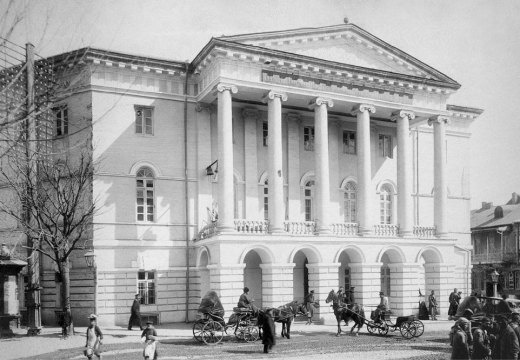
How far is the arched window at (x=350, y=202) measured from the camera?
112ft

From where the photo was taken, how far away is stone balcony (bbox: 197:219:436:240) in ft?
90.9

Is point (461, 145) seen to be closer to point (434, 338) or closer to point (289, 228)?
point (289, 228)

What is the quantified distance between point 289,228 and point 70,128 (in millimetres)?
11858

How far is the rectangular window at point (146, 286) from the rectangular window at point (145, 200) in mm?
2724

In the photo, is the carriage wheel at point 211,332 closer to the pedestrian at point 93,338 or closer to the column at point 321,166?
the pedestrian at point 93,338

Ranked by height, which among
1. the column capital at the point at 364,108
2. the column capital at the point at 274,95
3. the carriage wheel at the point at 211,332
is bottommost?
the carriage wheel at the point at 211,332

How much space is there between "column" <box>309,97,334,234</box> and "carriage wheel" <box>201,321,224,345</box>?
10.4 m

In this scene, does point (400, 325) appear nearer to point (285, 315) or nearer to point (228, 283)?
point (285, 315)

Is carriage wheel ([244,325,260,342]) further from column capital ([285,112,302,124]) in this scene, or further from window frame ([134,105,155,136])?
column capital ([285,112,302,124])

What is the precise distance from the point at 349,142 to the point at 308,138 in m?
2.89

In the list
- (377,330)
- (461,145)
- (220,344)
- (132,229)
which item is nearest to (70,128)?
(132,229)

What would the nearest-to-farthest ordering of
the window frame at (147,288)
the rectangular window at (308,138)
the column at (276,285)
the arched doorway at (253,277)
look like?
the column at (276,285) < the window frame at (147,288) < the arched doorway at (253,277) < the rectangular window at (308,138)

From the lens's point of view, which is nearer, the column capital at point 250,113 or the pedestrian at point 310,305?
the pedestrian at point 310,305

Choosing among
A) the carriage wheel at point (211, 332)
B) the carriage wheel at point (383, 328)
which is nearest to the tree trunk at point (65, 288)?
the carriage wheel at point (211, 332)
